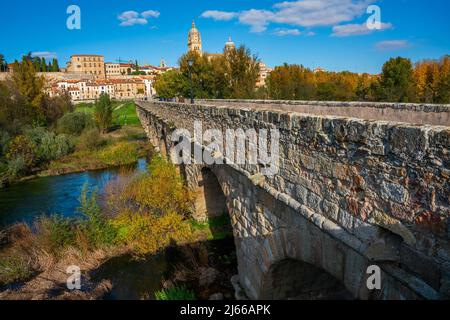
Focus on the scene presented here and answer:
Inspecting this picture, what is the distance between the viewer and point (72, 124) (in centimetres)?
3175

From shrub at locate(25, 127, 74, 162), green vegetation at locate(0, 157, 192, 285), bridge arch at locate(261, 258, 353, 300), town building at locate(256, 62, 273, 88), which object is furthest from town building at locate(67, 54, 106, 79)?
bridge arch at locate(261, 258, 353, 300)

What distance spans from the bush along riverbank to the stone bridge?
3.72 meters

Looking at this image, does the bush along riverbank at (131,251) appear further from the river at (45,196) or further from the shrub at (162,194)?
the river at (45,196)

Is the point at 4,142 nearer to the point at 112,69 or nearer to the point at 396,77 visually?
the point at 396,77

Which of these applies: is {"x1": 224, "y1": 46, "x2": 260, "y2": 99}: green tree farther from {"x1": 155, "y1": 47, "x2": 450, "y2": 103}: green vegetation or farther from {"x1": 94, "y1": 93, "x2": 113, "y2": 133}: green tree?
{"x1": 94, "y1": 93, "x2": 113, "y2": 133}: green tree

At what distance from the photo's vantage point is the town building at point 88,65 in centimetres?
10107

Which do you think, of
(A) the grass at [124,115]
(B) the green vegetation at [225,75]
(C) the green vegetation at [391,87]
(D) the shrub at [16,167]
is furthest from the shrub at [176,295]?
(A) the grass at [124,115]

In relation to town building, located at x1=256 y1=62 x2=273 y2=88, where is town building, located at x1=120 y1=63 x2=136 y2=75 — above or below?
above

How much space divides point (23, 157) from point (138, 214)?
1689cm

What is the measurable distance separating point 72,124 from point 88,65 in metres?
81.4

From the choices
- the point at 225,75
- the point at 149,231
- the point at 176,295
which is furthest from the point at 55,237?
the point at 225,75

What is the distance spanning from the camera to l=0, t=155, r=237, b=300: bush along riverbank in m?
8.73
